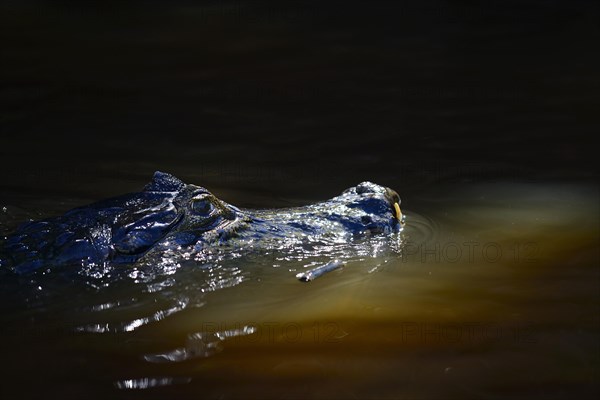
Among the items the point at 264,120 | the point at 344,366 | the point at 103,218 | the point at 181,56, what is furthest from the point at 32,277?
the point at 181,56

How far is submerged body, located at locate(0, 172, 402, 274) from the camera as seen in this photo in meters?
2.99

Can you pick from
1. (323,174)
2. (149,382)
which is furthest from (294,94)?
(149,382)

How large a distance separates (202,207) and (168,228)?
0.16 m

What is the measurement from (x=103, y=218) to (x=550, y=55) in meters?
5.00

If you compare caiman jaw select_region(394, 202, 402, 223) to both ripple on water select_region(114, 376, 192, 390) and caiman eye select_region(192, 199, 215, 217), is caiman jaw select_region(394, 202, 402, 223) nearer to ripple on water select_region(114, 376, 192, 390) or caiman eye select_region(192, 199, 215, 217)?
caiman eye select_region(192, 199, 215, 217)

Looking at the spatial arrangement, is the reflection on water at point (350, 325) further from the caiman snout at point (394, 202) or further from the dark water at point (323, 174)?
the caiman snout at point (394, 202)

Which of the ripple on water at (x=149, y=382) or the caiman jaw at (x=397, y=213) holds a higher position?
the caiman jaw at (x=397, y=213)

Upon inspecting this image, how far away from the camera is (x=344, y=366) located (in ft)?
7.24

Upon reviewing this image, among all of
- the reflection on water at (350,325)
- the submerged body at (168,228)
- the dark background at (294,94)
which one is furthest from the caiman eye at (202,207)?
the dark background at (294,94)

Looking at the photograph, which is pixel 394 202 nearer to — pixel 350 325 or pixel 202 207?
pixel 202 207

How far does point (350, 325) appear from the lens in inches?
98.0

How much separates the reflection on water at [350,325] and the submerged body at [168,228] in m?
0.13

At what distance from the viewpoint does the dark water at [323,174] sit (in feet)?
7.35

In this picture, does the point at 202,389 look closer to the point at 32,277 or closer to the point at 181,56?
the point at 32,277
